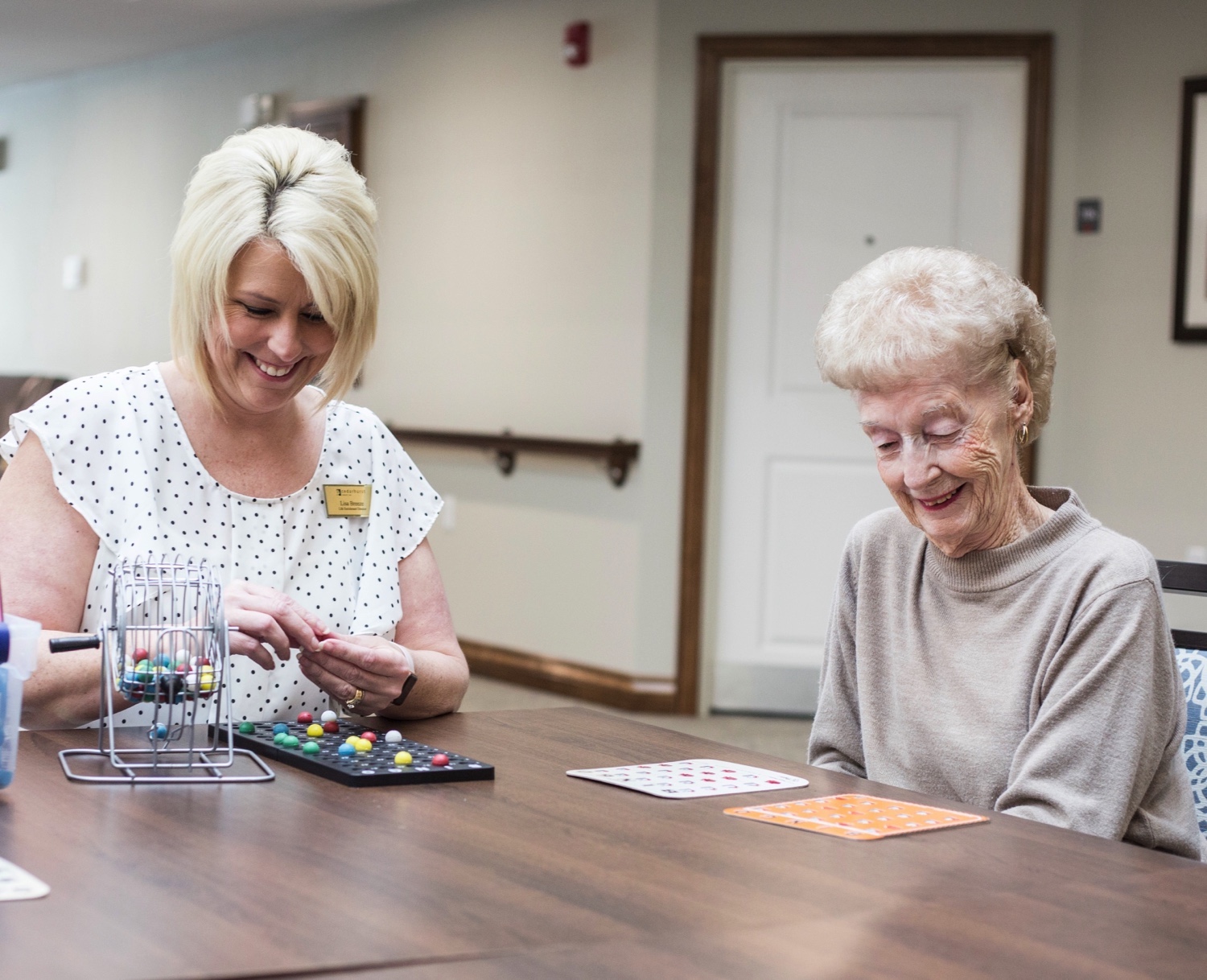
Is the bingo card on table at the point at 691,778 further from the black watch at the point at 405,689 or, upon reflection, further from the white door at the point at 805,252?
the white door at the point at 805,252

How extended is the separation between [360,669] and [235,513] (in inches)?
11.4

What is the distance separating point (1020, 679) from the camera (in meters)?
1.56

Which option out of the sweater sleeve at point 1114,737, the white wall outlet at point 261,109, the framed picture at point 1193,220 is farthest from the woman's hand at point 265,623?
the white wall outlet at point 261,109

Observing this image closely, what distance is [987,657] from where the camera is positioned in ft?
5.27

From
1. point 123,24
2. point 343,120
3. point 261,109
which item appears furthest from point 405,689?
point 123,24

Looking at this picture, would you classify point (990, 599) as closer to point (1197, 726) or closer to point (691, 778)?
point (1197, 726)

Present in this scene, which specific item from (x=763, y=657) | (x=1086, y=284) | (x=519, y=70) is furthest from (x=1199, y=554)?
(x=519, y=70)

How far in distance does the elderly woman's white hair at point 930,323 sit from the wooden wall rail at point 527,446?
3.42 metres

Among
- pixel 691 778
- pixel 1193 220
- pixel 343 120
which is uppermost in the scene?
pixel 343 120

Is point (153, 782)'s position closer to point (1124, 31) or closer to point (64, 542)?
point (64, 542)

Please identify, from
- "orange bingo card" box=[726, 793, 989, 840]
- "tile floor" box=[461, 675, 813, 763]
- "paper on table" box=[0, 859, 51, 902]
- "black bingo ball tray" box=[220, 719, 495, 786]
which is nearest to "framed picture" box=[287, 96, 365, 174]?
"tile floor" box=[461, 675, 813, 763]

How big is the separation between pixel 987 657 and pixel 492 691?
391 centimetres

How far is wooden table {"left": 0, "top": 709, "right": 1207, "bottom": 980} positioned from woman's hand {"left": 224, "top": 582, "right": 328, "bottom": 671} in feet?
0.68

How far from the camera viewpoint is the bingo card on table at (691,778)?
1.41 m
